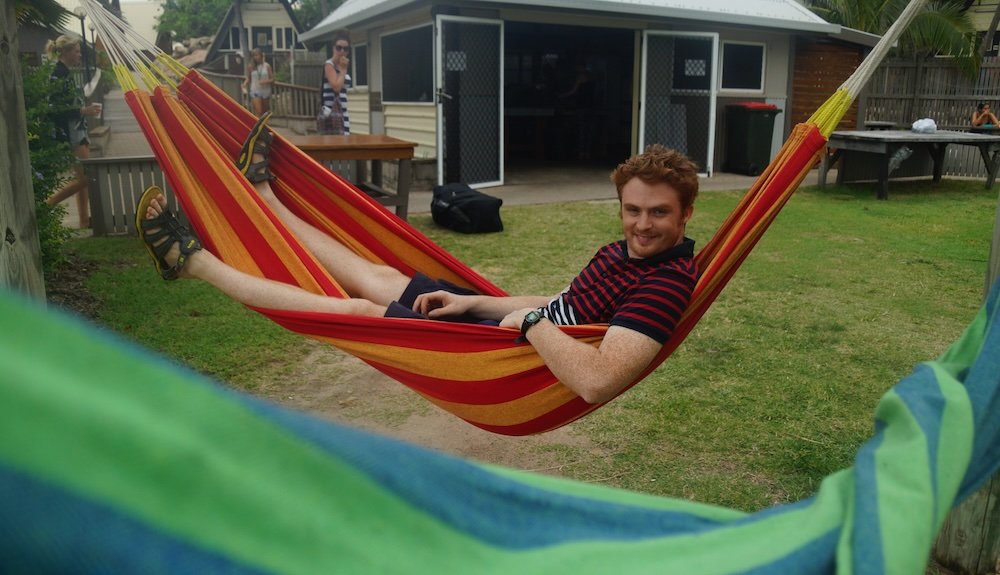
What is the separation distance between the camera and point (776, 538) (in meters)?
0.65

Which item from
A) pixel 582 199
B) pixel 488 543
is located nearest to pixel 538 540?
pixel 488 543

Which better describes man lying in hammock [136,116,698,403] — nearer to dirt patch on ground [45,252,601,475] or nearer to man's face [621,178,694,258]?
man's face [621,178,694,258]

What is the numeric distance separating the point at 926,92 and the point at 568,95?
4911mm

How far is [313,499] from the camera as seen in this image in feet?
1.73

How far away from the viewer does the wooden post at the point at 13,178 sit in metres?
1.93

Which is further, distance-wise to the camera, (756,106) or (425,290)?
(756,106)

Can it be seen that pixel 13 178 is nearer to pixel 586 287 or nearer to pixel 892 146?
pixel 586 287

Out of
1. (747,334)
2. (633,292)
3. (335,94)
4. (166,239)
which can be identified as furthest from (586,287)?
(335,94)

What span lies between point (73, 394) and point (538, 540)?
1.17 ft

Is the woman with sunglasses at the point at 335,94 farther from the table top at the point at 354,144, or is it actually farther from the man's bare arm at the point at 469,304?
the man's bare arm at the point at 469,304

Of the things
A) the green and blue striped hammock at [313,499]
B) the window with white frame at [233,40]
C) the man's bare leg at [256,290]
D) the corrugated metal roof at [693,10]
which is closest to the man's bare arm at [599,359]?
the man's bare leg at [256,290]

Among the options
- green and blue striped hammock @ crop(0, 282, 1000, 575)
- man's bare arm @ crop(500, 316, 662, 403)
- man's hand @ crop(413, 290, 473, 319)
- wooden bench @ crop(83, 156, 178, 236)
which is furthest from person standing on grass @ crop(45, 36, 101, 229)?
green and blue striped hammock @ crop(0, 282, 1000, 575)

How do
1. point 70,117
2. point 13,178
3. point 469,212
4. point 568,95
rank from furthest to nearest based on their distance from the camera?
point 568,95 < point 469,212 < point 70,117 < point 13,178

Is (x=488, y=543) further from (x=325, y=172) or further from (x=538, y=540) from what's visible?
(x=325, y=172)
